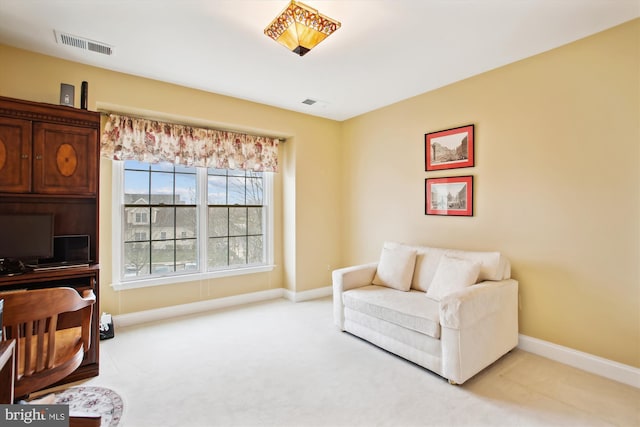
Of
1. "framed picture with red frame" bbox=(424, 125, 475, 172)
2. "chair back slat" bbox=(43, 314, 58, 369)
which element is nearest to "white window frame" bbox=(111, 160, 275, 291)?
"chair back slat" bbox=(43, 314, 58, 369)

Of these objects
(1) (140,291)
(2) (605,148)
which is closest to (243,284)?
(1) (140,291)

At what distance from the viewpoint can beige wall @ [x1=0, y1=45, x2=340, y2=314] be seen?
3004 mm

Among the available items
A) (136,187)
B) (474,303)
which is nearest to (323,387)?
(474,303)

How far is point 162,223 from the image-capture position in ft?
12.9

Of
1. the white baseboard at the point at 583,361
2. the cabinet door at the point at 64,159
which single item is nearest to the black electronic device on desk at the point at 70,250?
the cabinet door at the point at 64,159

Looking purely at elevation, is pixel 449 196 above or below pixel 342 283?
above

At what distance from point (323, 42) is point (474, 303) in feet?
8.15

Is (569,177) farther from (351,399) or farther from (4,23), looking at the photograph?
(4,23)

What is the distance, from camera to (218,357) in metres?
2.88

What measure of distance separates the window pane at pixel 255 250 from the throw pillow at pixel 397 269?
187 cm

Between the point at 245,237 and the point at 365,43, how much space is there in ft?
9.83

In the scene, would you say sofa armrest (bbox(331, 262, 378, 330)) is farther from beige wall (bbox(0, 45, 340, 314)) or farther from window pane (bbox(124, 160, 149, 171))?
window pane (bbox(124, 160, 149, 171))

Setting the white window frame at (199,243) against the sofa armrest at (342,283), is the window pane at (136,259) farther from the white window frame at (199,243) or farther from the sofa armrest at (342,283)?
the sofa armrest at (342,283)

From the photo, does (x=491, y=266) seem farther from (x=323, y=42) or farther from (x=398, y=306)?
(x=323, y=42)
